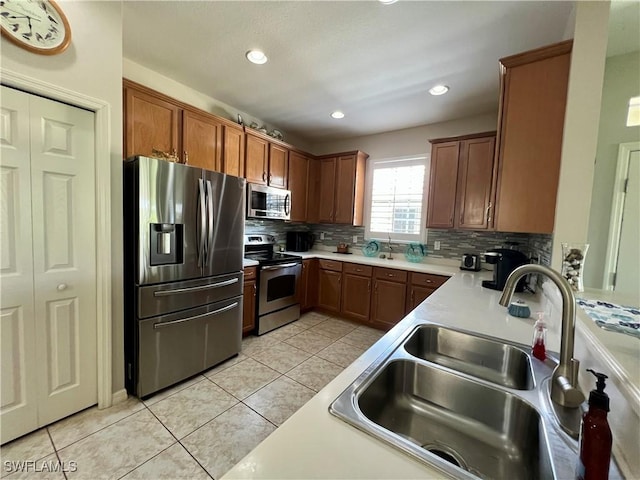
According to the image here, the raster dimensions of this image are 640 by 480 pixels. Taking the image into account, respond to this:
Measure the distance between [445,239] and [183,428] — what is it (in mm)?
3280

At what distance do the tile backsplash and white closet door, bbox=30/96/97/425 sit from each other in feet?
6.52

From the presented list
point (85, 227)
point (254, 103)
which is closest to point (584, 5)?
point (254, 103)

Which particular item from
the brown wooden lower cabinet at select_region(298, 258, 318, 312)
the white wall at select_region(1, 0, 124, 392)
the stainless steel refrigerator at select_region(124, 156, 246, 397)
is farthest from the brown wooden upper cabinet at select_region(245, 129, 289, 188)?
the white wall at select_region(1, 0, 124, 392)

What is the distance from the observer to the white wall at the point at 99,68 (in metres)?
1.45

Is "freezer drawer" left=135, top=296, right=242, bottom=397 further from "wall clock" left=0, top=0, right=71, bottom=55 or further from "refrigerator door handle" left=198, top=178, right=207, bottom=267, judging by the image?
"wall clock" left=0, top=0, right=71, bottom=55

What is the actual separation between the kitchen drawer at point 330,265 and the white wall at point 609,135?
95.6 inches

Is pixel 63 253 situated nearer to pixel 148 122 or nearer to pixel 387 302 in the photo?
pixel 148 122

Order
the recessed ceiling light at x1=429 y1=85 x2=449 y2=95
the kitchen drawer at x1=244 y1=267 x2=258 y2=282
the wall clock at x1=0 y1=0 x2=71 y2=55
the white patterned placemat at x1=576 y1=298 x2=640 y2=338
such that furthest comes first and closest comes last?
the kitchen drawer at x1=244 y1=267 x2=258 y2=282
the recessed ceiling light at x1=429 y1=85 x2=449 y2=95
the wall clock at x1=0 y1=0 x2=71 y2=55
the white patterned placemat at x1=576 y1=298 x2=640 y2=338

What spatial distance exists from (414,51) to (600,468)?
2.47m

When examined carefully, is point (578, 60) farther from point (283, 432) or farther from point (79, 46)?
point (79, 46)

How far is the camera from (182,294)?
2.06 meters

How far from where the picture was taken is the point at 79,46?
1.58m

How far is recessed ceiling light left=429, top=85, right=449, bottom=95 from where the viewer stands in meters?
2.56

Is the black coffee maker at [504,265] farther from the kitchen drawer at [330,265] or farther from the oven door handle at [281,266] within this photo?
the oven door handle at [281,266]
